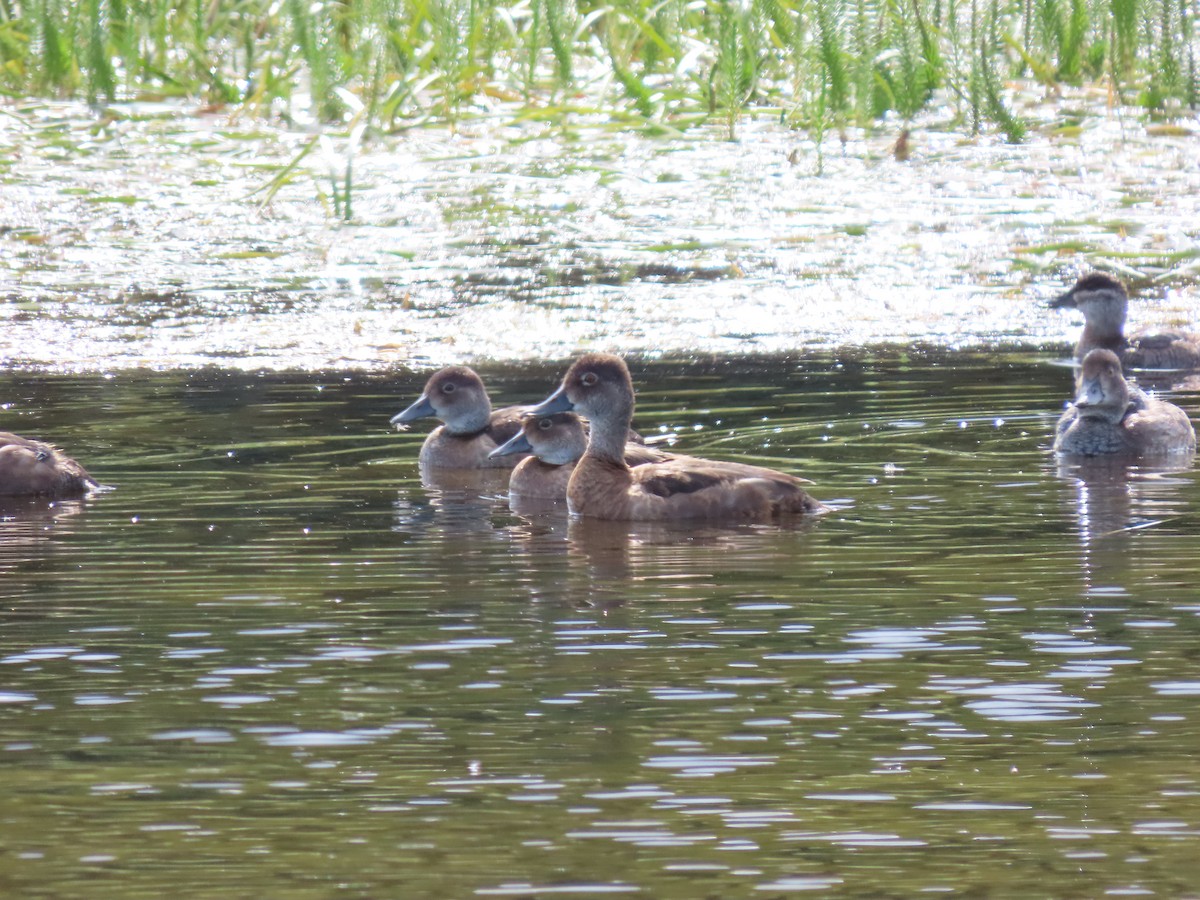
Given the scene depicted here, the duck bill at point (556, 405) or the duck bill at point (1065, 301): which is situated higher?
the duck bill at point (1065, 301)

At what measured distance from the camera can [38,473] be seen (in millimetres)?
9375

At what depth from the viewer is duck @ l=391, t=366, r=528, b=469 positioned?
1085 cm

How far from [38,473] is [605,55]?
30.5ft

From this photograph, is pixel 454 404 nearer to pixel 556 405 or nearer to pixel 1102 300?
pixel 556 405

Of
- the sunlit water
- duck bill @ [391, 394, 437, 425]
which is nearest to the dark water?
duck bill @ [391, 394, 437, 425]

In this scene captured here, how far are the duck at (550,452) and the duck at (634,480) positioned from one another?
0.40 ft

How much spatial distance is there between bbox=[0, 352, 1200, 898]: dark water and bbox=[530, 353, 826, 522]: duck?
0.75 ft

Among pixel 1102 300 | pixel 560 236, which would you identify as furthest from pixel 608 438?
pixel 560 236

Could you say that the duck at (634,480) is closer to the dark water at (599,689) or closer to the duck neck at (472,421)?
the dark water at (599,689)

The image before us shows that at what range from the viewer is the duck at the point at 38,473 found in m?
9.35

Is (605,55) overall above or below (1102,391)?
above

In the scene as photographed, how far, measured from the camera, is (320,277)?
14.6 meters

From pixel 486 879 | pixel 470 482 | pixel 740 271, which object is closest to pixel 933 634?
pixel 486 879

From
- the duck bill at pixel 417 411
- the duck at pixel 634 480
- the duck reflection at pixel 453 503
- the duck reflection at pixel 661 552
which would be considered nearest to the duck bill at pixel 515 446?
the duck reflection at pixel 453 503
